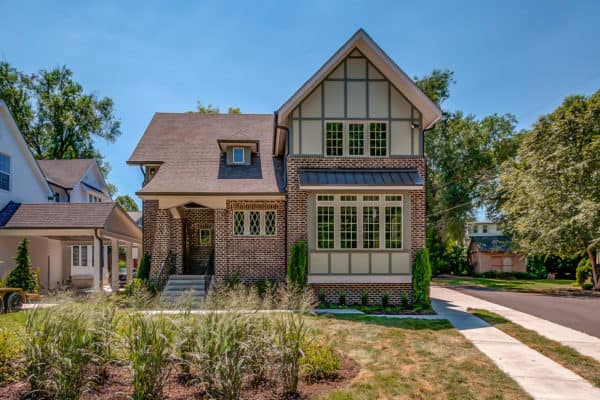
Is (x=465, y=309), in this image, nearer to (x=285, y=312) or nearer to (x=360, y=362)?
(x=360, y=362)

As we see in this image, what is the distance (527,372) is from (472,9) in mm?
9596

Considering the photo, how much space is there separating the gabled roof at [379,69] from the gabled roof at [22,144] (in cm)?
1190

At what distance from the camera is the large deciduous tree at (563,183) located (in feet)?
72.8

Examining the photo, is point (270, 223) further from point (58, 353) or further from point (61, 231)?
point (58, 353)

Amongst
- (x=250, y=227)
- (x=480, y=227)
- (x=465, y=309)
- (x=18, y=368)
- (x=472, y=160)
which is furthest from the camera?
A: (x=480, y=227)

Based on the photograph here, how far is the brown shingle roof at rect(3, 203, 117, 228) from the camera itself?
634 inches

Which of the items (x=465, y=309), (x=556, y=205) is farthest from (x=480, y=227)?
(x=465, y=309)

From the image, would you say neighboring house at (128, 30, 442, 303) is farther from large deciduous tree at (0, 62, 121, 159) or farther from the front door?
large deciduous tree at (0, 62, 121, 159)

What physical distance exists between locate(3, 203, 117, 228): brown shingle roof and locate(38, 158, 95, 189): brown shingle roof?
727 centimetres

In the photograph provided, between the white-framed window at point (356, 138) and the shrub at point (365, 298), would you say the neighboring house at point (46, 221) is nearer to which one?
the white-framed window at point (356, 138)

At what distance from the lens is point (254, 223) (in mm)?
16062

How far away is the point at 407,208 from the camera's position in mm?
14234

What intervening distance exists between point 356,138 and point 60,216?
38.8ft

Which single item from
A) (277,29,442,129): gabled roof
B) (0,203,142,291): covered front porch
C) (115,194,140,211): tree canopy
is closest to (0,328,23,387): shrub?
(0,203,142,291): covered front porch
